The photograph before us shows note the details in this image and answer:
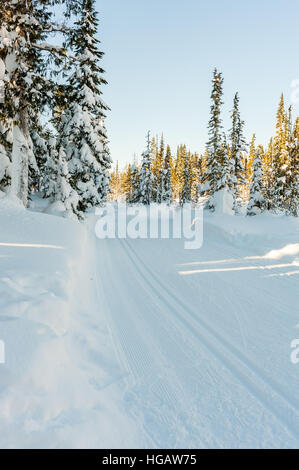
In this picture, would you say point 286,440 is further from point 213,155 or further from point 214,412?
point 213,155

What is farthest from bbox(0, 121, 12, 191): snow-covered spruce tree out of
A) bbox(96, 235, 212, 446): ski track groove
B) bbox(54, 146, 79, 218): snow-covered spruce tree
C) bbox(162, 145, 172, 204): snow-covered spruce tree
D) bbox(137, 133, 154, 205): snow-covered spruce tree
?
bbox(162, 145, 172, 204): snow-covered spruce tree

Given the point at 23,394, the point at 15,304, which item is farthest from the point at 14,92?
the point at 23,394

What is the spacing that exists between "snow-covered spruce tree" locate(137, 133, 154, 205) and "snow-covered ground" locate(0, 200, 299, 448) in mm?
39517

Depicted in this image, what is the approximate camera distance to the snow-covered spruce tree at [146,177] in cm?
4441

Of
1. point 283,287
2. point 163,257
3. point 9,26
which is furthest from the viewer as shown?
point 9,26

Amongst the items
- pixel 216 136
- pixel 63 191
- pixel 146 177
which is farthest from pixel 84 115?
pixel 146 177

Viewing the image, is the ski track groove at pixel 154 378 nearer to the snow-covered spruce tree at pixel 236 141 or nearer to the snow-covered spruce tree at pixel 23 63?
the snow-covered spruce tree at pixel 23 63

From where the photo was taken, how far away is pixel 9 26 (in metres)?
9.48

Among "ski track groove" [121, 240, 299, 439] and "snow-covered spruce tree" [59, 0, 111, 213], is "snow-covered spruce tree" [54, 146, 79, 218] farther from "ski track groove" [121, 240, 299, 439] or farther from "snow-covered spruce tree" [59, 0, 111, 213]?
"ski track groove" [121, 240, 299, 439]

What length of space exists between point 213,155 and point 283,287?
993 inches

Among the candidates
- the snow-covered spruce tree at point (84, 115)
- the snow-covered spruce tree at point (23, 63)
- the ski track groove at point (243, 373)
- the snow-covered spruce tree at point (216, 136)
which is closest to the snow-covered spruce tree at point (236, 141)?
the snow-covered spruce tree at point (216, 136)

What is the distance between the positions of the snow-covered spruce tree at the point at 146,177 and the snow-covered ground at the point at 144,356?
39.5 meters

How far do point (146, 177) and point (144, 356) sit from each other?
43234 mm

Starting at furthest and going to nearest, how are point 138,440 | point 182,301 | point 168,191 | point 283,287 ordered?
point 168,191 → point 283,287 → point 182,301 → point 138,440
